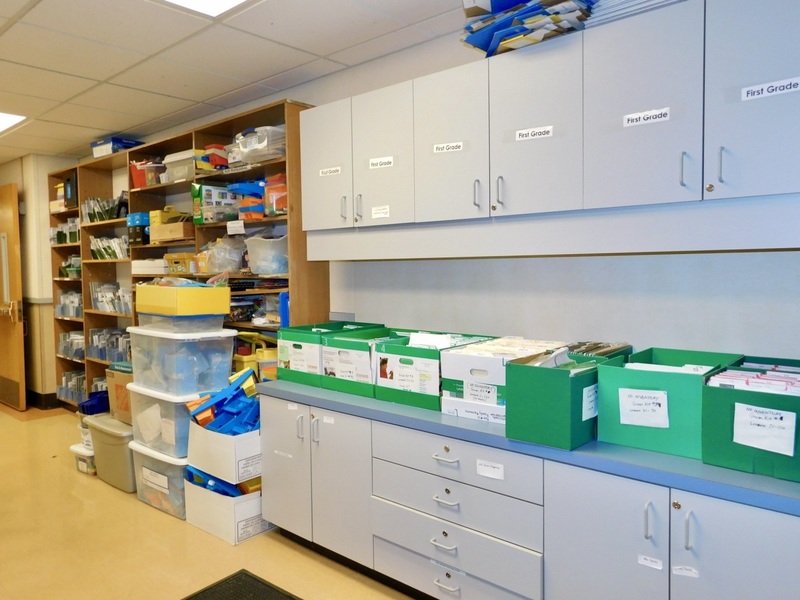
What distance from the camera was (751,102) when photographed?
1.67 metres

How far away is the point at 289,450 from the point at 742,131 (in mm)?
2290

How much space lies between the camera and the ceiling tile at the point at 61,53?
2822 mm

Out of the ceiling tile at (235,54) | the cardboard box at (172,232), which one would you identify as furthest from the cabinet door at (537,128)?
the cardboard box at (172,232)

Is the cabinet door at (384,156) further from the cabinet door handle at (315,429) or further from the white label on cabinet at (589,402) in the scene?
the white label on cabinet at (589,402)

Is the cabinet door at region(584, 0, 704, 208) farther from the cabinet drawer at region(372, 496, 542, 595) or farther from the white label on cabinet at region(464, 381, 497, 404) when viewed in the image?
the cabinet drawer at region(372, 496, 542, 595)

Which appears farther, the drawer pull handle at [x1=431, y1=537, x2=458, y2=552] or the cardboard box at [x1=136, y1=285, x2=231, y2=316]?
the cardboard box at [x1=136, y1=285, x2=231, y2=316]

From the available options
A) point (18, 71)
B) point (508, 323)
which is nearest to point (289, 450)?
point (508, 323)

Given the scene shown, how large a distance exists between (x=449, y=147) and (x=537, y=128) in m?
0.41

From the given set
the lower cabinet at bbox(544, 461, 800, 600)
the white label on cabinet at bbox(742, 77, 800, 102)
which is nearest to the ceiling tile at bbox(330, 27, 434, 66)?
the white label on cabinet at bbox(742, 77, 800, 102)

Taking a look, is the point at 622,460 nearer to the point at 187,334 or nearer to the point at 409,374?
the point at 409,374

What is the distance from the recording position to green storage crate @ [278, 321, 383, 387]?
9.09 feet

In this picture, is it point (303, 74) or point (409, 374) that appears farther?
point (303, 74)

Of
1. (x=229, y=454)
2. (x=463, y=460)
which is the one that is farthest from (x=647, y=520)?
(x=229, y=454)

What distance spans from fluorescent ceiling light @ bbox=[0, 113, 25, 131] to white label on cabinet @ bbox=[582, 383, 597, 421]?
470 centimetres
